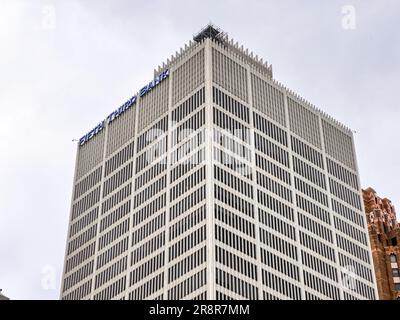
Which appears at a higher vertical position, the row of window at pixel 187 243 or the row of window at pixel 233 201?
the row of window at pixel 233 201

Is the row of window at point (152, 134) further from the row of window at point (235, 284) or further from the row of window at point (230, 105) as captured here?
the row of window at point (235, 284)

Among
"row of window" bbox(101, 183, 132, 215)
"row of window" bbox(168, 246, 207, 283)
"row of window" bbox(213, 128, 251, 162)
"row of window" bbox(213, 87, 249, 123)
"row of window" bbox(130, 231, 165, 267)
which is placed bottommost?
"row of window" bbox(168, 246, 207, 283)

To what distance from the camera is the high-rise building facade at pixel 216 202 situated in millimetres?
154875

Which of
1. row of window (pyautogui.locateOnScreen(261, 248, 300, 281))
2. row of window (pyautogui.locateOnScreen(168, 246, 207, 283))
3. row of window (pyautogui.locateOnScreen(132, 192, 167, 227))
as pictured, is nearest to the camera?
row of window (pyautogui.locateOnScreen(168, 246, 207, 283))

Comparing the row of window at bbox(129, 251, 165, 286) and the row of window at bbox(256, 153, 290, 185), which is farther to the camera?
the row of window at bbox(256, 153, 290, 185)

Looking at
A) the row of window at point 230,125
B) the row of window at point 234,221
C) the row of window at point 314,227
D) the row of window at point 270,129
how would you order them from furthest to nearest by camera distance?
the row of window at point 270,129
the row of window at point 314,227
the row of window at point 230,125
the row of window at point 234,221

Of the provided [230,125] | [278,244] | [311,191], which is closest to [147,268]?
[278,244]

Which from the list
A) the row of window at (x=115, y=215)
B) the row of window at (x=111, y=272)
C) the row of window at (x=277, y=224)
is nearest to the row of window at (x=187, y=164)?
the row of window at (x=277, y=224)

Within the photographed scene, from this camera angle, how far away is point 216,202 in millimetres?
155125

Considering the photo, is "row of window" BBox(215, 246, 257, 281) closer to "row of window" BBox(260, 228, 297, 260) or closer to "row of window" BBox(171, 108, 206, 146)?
"row of window" BBox(260, 228, 297, 260)

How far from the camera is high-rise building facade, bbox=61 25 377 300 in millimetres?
154875

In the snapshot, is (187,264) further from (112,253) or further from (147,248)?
(112,253)

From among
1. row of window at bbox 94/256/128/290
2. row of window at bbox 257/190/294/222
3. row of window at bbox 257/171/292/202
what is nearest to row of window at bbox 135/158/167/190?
row of window at bbox 94/256/128/290
